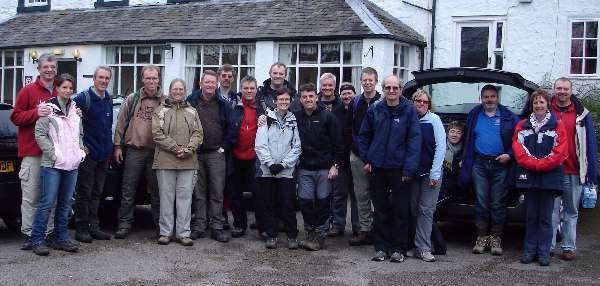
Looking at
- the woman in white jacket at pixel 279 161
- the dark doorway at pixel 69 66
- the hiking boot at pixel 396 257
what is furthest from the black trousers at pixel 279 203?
the dark doorway at pixel 69 66

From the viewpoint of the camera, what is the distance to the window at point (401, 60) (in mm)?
16406

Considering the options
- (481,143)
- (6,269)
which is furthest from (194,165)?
(481,143)

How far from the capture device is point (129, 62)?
19484mm

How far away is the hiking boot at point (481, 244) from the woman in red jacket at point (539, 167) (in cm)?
48

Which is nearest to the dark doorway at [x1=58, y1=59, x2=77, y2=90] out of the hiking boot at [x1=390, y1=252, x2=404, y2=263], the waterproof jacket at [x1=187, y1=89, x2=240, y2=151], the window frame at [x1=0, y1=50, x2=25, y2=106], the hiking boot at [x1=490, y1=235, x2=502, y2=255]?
the window frame at [x1=0, y1=50, x2=25, y2=106]

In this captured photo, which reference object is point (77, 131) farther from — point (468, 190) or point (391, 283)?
point (468, 190)

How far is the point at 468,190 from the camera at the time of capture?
7.32 metres

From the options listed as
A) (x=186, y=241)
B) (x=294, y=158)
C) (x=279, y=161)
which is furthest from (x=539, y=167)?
(x=186, y=241)

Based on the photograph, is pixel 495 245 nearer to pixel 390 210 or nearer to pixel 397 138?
pixel 390 210

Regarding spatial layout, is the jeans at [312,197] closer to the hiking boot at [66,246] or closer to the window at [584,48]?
the hiking boot at [66,246]

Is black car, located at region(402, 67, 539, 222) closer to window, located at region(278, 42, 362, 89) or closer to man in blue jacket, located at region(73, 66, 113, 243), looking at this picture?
man in blue jacket, located at region(73, 66, 113, 243)

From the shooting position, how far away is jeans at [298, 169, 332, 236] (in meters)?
7.20

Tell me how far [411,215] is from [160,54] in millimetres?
13458

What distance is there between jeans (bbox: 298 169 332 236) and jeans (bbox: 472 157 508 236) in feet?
5.14
